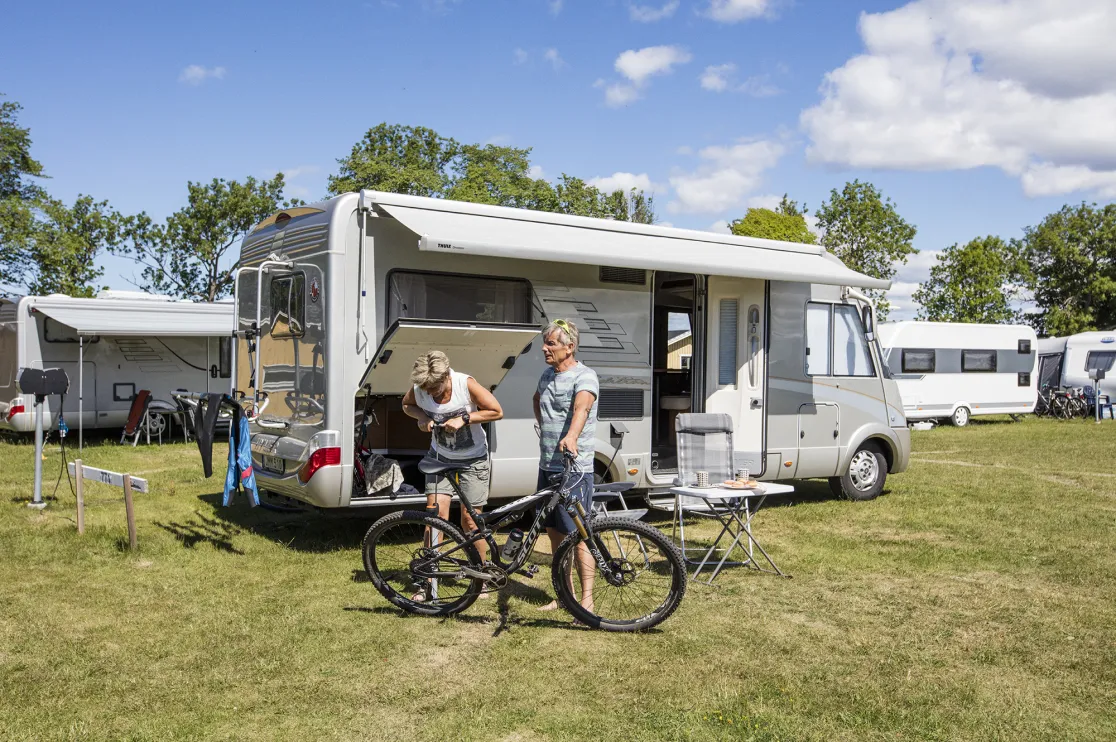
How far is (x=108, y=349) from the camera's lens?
1454cm

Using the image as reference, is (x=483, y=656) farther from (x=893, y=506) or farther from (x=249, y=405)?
(x=893, y=506)

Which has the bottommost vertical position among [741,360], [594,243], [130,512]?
[130,512]

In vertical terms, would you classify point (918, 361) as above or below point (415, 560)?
above

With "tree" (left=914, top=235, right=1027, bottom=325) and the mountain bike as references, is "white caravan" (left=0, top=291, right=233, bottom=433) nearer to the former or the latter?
the mountain bike

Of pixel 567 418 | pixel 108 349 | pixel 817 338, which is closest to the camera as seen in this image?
pixel 567 418

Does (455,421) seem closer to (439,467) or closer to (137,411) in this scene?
(439,467)

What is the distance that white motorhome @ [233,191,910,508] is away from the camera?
660cm

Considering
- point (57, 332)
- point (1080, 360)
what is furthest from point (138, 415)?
point (1080, 360)

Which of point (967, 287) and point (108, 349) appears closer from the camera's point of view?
point (108, 349)

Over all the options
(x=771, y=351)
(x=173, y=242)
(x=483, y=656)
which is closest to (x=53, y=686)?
(x=483, y=656)

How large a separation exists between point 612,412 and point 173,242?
76.4 feet

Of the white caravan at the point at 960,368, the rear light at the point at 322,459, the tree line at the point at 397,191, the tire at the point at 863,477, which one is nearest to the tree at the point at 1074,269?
the tree line at the point at 397,191

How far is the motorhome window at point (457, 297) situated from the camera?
690cm

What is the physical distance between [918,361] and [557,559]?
16923 mm
